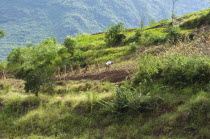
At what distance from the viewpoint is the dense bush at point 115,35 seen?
113 ft

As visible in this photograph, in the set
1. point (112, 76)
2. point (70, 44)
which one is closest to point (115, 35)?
point (70, 44)

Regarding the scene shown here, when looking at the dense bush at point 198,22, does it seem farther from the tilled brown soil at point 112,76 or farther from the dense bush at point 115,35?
the tilled brown soil at point 112,76

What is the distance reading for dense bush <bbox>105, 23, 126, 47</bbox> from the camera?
34312mm

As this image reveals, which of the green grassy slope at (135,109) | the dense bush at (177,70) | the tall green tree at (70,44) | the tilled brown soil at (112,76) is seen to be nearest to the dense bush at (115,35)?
the tall green tree at (70,44)

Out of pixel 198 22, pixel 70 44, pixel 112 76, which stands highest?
pixel 198 22

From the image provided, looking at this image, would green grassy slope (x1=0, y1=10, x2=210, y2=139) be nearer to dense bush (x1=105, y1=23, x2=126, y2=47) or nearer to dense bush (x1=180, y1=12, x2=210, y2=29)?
dense bush (x1=180, y1=12, x2=210, y2=29)

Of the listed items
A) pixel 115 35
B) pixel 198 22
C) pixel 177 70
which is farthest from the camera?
pixel 115 35

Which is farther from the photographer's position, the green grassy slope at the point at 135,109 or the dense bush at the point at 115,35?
the dense bush at the point at 115,35

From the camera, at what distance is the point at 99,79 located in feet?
46.8

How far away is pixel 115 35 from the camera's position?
34.8 m

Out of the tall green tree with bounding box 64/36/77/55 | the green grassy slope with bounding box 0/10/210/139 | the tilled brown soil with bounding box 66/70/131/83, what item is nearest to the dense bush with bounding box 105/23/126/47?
the tall green tree with bounding box 64/36/77/55

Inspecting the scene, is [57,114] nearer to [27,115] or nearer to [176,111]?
[27,115]

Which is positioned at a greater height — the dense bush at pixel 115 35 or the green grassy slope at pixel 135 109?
the dense bush at pixel 115 35

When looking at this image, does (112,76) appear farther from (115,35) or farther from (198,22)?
(198,22)
